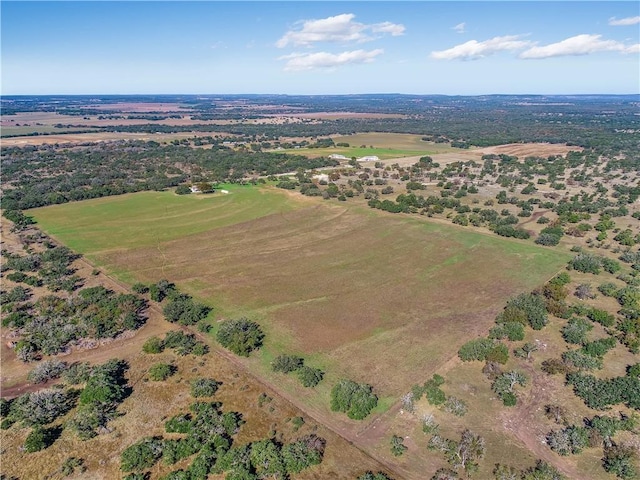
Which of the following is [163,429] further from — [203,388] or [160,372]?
[160,372]

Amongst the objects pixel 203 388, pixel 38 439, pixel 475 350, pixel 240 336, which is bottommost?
pixel 203 388

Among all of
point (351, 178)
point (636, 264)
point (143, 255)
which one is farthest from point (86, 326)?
point (351, 178)

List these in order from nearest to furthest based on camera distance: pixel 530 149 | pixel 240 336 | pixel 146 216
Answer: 1. pixel 240 336
2. pixel 146 216
3. pixel 530 149

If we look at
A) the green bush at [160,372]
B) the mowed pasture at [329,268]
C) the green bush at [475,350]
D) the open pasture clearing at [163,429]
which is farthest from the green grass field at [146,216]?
the green bush at [475,350]

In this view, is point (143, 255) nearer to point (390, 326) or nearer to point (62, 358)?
point (62, 358)

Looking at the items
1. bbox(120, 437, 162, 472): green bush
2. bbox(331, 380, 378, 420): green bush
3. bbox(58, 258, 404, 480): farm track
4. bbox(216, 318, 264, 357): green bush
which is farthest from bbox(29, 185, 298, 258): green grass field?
bbox(331, 380, 378, 420): green bush

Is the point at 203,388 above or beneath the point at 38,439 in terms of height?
beneath

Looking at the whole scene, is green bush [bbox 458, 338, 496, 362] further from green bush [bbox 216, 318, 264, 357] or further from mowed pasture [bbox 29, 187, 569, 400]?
green bush [bbox 216, 318, 264, 357]

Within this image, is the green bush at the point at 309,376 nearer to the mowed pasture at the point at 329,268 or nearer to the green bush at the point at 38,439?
the mowed pasture at the point at 329,268

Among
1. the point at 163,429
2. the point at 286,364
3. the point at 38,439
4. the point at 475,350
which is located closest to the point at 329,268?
the point at 286,364
